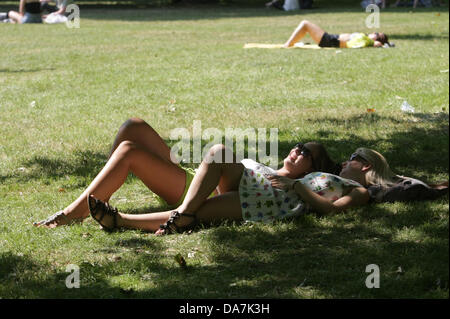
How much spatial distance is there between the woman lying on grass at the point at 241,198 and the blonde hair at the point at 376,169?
0.15 meters

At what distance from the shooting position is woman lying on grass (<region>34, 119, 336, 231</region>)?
192 inches

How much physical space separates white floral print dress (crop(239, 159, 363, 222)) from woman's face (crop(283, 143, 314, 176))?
14 centimetres

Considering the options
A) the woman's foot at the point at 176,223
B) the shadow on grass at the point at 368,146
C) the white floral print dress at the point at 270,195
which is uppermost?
the white floral print dress at the point at 270,195

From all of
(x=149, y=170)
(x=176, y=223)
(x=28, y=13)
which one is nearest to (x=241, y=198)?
(x=176, y=223)

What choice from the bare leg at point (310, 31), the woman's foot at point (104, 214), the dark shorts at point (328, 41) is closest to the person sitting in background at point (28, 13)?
the bare leg at point (310, 31)

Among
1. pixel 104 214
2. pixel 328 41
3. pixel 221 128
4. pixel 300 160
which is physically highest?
pixel 300 160

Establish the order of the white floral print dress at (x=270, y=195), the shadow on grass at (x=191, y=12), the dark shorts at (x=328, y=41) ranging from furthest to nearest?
the shadow on grass at (x=191, y=12)
the dark shorts at (x=328, y=41)
the white floral print dress at (x=270, y=195)

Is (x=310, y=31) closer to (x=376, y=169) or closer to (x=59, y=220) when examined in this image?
(x=376, y=169)

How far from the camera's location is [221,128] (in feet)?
25.4

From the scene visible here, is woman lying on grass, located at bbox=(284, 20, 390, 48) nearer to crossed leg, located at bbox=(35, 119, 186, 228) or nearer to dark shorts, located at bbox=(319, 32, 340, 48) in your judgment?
dark shorts, located at bbox=(319, 32, 340, 48)

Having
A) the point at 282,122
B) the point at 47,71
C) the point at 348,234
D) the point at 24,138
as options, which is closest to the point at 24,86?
the point at 47,71

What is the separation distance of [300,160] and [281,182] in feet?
0.97

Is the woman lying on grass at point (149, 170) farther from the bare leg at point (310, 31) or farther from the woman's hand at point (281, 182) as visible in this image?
the bare leg at point (310, 31)

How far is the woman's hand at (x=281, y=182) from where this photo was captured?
4840 mm
